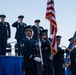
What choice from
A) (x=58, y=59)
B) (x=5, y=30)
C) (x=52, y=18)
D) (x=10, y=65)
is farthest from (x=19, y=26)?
(x=52, y=18)

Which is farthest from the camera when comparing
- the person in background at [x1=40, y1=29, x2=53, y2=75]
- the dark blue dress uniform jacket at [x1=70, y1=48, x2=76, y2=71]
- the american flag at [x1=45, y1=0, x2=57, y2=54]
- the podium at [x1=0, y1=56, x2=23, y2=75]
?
the dark blue dress uniform jacket at [x1=70, y1=48, x2=76, y2=71]

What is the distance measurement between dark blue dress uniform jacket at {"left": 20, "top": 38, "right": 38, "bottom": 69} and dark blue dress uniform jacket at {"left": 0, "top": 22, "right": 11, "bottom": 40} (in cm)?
430

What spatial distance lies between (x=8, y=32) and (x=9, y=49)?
30.5 inches

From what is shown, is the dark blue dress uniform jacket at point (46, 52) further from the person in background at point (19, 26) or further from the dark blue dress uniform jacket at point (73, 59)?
the person in background at point (19, 26)

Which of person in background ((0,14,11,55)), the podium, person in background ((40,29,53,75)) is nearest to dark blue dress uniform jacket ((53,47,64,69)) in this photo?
person in background ((40,29,53,75))

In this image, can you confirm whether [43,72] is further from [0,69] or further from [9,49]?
[9,49]

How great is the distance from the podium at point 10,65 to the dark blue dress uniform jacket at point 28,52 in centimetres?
190

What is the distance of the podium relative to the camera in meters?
8.88

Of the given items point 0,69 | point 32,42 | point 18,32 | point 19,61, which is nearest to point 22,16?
point 18,32

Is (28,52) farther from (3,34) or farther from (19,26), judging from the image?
(19,26)

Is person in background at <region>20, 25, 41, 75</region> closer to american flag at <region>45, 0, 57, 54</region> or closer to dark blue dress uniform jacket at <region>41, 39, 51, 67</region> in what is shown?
dark blue dress uniform jacket at <region>41, 39, 51, 67</region>

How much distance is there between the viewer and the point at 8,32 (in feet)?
37.7

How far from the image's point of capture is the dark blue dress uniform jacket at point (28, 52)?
7022mm

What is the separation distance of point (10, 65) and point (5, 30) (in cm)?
266
